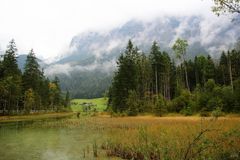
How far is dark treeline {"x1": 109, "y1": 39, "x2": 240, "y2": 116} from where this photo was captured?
157 ft

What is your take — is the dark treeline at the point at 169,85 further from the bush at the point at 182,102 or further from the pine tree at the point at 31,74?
the pine tree at the point at 31,74

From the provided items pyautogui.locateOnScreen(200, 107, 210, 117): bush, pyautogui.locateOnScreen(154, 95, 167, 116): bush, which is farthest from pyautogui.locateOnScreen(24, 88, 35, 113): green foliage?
pyautogui.locateOnScreen(200, 107, 210, 117): bush

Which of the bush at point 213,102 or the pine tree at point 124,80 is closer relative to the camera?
the bush at point 213,102

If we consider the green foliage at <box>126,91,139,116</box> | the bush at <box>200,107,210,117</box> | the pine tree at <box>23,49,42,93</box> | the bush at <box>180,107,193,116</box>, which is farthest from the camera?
the pine tree at <box>23,49,42,93</box>

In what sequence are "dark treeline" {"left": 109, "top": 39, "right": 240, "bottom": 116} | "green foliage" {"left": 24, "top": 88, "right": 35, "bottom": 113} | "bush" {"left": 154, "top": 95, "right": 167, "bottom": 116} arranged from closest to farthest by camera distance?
→ "dark treeline" {"left": 109, "top": 39, "right": 240, "bottom": 116} < "bush" {"left": 154, "top": 95, "right": 167, "bottom": 116} < "green foliage" {"left": 24, "top": 88, "right": 35, "bottom": 113}

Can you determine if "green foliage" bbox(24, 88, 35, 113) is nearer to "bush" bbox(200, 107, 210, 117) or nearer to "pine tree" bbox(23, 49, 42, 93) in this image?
"pine tree" bbox(23, 49, 42, 93)

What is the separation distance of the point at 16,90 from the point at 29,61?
19.8 meters

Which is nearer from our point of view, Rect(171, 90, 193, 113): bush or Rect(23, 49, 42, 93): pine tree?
Rect(171, 90, 193, 113): bush

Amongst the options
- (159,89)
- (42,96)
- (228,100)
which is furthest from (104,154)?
(42,96)

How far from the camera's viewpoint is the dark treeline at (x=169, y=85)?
4791 cm

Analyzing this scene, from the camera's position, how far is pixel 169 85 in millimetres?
88562

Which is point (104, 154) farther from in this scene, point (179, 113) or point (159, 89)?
point (159, 89)

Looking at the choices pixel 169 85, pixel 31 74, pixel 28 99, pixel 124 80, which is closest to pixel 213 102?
pixel 124 80

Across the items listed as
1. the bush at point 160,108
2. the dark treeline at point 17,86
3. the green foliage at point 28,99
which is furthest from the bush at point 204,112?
the green foliage at point 28,99
